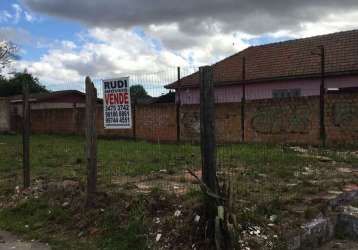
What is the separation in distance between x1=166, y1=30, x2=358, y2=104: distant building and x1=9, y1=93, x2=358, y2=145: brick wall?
7.48 ft

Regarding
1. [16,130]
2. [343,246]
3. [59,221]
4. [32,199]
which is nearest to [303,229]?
[343,246]

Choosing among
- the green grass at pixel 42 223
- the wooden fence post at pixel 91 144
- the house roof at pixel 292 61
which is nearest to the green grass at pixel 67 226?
the green grass at pixel 42 223

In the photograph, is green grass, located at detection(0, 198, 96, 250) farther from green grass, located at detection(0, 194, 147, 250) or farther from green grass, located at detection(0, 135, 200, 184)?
green grass, located at detection(0, 135, 200, 184)

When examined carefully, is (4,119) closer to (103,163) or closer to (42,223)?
(103,163)

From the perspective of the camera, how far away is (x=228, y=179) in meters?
8.43

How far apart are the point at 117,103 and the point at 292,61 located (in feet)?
66.5

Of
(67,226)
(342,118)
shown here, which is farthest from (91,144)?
(342,118)

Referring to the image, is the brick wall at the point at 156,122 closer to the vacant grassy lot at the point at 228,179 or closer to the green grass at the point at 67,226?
the vacant grassy lot at the point at 228,179

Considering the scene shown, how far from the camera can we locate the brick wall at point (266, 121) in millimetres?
16641

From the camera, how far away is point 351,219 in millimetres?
6484

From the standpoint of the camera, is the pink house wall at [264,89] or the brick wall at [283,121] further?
the pink house wall at [264,89]

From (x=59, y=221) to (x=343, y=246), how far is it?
376 centimetres

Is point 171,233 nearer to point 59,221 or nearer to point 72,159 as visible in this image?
point 59,221

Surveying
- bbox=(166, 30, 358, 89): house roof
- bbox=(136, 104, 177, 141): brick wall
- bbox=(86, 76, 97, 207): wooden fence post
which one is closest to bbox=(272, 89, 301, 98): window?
bbox=(166, 30, 358, 89): house roof
